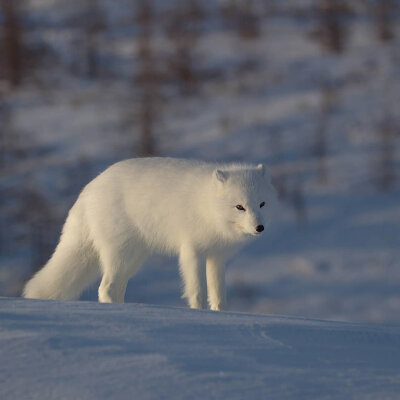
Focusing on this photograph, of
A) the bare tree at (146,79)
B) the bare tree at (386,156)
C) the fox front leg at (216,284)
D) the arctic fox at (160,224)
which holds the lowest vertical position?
the fox front leg at (216,284)

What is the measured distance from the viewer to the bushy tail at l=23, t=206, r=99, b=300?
4.64 meters

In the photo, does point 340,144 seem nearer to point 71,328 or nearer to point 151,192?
point 151,192

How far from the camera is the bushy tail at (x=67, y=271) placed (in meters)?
4.64

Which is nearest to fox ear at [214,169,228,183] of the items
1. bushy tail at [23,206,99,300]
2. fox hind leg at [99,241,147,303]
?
fox hind leg at [99,241,147,303]

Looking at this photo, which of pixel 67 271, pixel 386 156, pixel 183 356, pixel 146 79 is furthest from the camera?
pixel 146 79

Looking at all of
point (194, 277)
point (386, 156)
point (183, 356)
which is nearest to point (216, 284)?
point (194, 277)

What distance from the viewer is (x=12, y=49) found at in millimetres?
20141

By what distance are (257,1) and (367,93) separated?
612cm

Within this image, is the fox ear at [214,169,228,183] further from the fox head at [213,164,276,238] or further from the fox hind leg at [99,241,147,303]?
the fox hind leg at [99,241,147,303]

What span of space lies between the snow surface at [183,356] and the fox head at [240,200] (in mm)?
1112

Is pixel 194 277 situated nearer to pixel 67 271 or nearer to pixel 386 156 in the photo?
pixel 67 271

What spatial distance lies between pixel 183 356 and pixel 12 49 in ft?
61.4

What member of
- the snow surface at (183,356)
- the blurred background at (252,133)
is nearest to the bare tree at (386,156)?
the blurred background at (252,133)

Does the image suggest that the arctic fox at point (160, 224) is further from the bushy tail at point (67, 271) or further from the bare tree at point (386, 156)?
the bare tree at point (386, 156)
